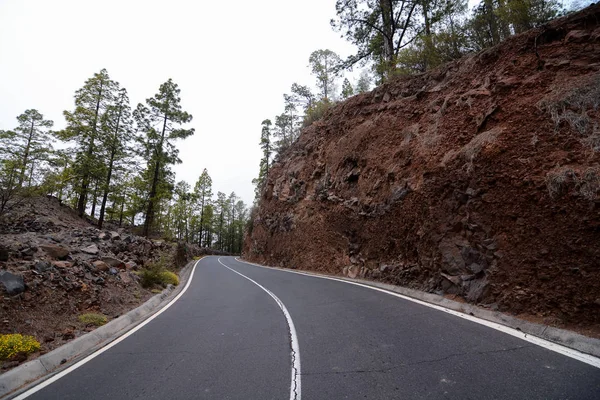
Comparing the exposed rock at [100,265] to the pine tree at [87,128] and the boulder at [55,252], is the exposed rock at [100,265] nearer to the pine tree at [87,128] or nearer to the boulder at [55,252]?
the boulder at [55,252]

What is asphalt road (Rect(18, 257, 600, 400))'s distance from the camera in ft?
11.0

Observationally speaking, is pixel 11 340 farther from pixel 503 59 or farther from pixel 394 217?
pixel 503 59

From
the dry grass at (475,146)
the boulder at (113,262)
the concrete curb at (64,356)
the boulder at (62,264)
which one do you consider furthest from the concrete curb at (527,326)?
the boulder at (113,262)

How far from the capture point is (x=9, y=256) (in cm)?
706

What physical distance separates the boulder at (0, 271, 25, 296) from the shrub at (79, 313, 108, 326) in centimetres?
129

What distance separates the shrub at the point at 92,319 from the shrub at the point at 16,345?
141 centimetres

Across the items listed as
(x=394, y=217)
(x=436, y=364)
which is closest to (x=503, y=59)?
(x=394, y=217)

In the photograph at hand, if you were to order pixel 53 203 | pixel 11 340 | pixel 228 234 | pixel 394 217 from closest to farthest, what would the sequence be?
pixel 11 340 < pixel 394 217 < pixel 53 203 < pixel 228 234

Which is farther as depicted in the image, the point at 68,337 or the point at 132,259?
the point at 132,259

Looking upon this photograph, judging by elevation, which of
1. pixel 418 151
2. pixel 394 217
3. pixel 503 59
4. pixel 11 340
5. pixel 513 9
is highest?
pixel 513 9

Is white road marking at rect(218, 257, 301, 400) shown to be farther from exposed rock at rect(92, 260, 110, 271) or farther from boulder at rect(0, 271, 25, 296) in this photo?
exposed rock at rect(92, 260, 110, 271)

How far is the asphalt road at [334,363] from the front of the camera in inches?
132

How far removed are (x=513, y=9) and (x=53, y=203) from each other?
29.6 m

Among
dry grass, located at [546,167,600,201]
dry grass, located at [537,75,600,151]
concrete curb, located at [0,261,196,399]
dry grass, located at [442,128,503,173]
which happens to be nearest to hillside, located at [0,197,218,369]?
concrete curb, located at [0,261,196,399]
